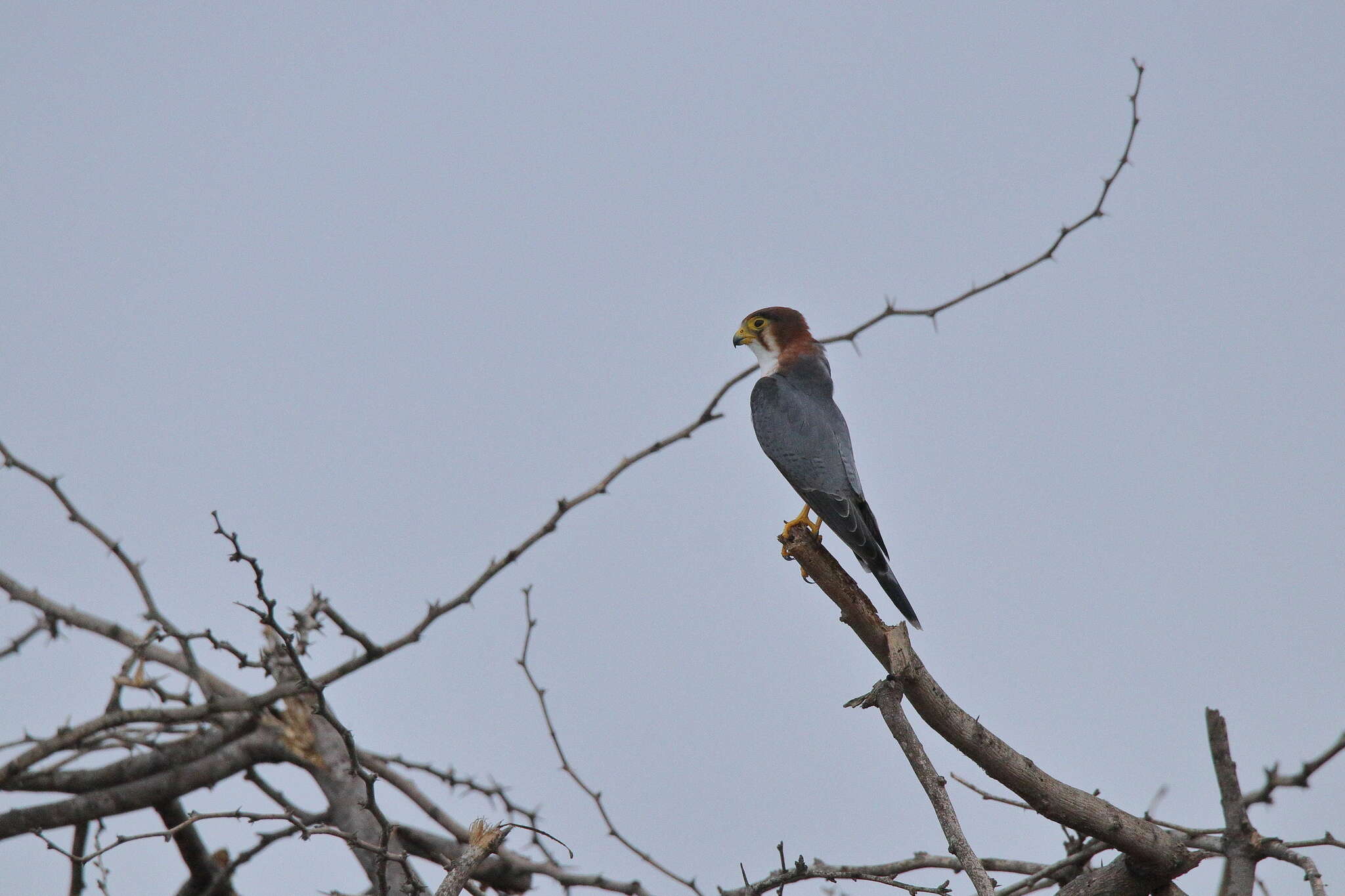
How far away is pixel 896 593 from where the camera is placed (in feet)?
14.0

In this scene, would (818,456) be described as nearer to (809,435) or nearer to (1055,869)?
(809,435)

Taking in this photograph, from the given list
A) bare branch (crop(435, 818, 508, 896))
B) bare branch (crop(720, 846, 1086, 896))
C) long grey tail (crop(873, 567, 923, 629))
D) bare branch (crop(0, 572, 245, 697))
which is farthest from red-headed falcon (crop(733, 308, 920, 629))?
bare branch (crop(0, 572, 245, 697))

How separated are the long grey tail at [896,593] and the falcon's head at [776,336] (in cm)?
169

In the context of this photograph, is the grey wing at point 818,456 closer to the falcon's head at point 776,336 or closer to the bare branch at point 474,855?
the falcon's head at point 776,336

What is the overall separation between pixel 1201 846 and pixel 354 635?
2.57 m

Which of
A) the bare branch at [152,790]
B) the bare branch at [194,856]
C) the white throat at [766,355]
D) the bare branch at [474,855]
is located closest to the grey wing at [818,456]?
the white throat at [766,355]

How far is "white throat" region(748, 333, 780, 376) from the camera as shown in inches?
228

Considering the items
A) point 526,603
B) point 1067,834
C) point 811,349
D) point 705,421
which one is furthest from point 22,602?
point 1067,834

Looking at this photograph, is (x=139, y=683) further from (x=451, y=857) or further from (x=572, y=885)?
(x=572, y=885)

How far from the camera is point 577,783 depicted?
12.4ft

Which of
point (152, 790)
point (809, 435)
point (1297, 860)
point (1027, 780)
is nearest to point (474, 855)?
point (1027, 780)

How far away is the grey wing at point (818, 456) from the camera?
4527 millimetres

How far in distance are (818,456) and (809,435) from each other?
0.49 ft

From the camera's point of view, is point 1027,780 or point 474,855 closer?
point 474,855
